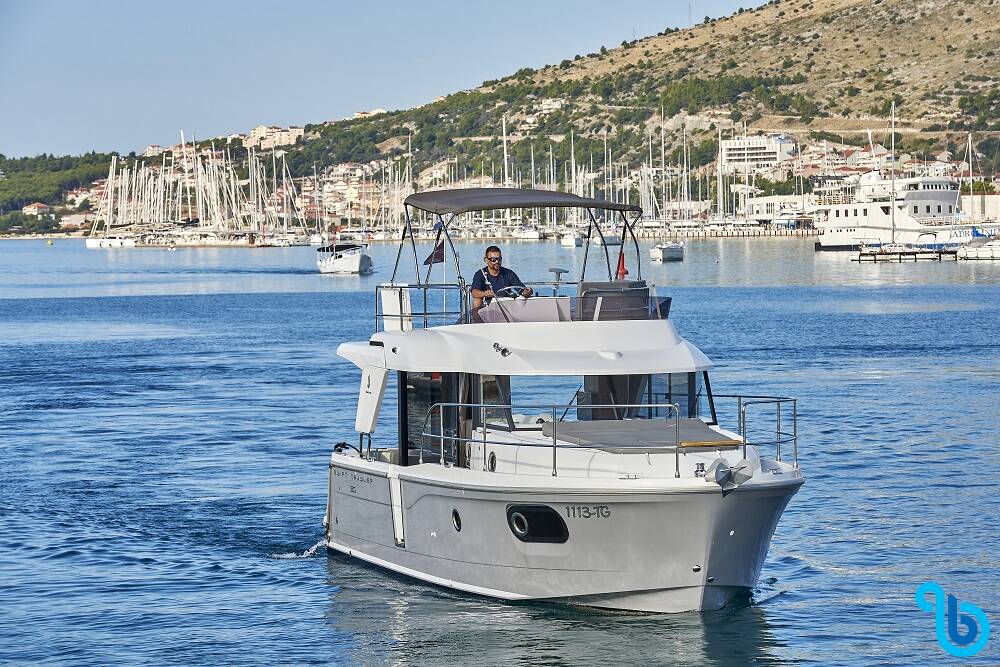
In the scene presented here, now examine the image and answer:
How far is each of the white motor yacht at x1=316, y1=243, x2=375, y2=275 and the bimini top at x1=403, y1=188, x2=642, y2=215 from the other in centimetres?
9524

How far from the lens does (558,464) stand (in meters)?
17.1

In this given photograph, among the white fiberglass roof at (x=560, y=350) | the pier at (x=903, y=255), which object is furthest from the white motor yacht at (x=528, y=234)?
the white fiberglass roof at (x=560, y=350)

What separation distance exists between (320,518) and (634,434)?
790 centimetres

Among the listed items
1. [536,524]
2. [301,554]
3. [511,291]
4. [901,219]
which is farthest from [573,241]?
[536,524]

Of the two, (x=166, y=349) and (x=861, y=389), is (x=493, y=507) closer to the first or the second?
(x=861, y=389)

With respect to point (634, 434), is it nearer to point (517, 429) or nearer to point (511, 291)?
point (517, 429)

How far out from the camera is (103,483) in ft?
89.7

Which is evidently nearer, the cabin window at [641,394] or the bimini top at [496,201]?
the cabin window at [641,394]

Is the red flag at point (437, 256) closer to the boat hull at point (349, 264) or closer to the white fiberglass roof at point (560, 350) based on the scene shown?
the white fiberglass roof at point (560, 350)

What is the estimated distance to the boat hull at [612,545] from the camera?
16375mm

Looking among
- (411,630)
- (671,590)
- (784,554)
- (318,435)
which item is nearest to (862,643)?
(671,590)

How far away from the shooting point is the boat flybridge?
A: 16.5 m

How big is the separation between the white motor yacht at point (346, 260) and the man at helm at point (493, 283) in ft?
315

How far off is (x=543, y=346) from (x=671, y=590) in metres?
3.27
